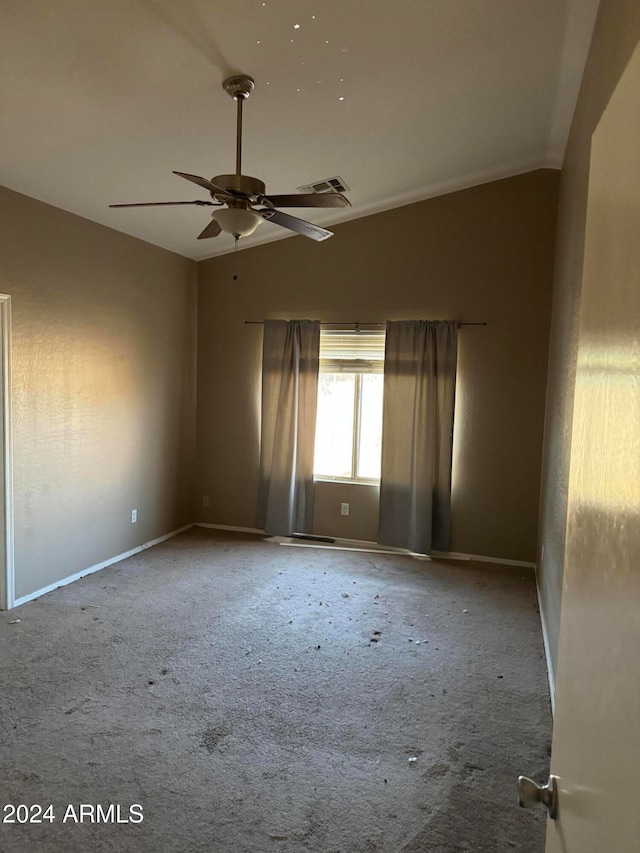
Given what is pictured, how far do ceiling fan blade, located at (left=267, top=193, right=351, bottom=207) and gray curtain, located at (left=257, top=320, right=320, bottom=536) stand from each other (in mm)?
2720

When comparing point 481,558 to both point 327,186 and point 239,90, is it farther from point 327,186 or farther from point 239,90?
point 239,90

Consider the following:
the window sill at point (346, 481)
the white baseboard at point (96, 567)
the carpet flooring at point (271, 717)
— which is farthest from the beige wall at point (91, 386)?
the window sill at point (346, 481)

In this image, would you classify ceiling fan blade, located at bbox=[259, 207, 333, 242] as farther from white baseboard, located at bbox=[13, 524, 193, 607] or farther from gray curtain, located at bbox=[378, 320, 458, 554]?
white baseboard, located at bbox=[13, 524, 193, 607]

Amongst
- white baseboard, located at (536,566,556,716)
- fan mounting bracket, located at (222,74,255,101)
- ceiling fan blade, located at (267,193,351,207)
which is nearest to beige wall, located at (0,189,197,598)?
fan mounting bracket, located at (222,74,255,101)

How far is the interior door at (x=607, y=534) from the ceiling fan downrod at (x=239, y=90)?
216cm

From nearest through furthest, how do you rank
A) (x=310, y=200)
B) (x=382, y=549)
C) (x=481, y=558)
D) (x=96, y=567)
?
(x=310, y=200) < (x=96, y=567) < (x=481, y=558) < (x=382, y=549)

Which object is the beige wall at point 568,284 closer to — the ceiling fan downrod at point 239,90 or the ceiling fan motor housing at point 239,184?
the ceiling fan motor housing at point 239,184

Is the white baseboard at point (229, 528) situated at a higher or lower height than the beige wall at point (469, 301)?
lower

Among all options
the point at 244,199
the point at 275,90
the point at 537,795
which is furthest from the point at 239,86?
the point at 537,795

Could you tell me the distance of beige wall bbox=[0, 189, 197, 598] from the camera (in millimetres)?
3812

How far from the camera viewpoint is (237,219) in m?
2.52

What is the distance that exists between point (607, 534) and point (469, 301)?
453cm

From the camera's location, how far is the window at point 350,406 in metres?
5.32

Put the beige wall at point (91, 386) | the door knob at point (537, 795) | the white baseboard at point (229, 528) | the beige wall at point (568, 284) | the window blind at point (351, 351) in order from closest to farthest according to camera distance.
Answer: the door knob at point (537, 795) → the beige wall at point (568, 284) → the beige wall at point (91, 386) → the window blind at point (351, 351) → the white baseboard at point (229, 528)
